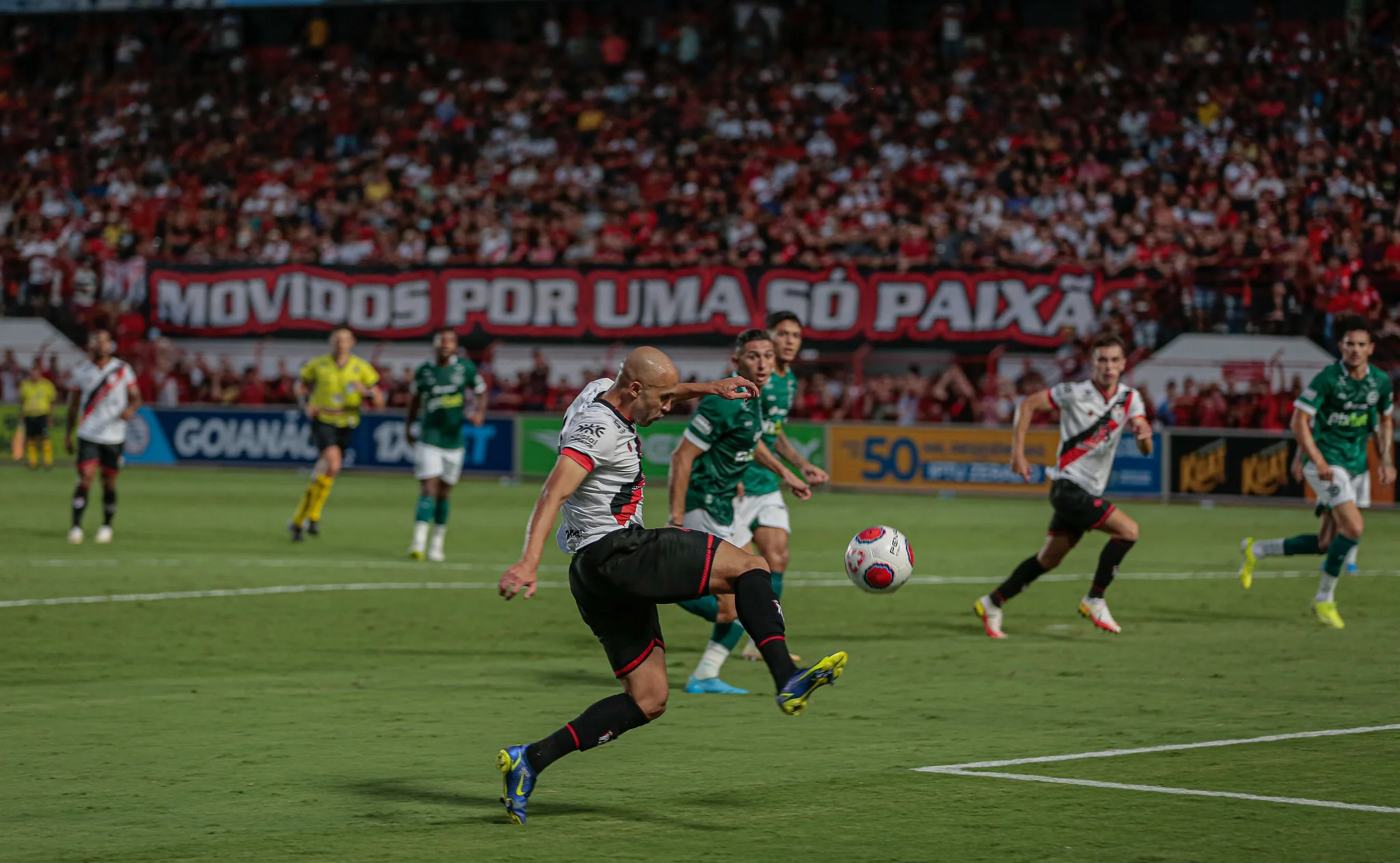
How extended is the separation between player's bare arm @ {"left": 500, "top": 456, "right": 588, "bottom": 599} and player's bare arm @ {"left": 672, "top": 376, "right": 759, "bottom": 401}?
0.58 meters

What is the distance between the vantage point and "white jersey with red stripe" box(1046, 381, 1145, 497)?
13984mm

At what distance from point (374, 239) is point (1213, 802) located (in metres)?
34.5

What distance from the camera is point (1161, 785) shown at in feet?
26.3

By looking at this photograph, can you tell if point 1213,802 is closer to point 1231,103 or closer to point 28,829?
point 28,829

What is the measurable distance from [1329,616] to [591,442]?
9041mm

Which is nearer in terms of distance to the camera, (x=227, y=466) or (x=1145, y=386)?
(x=1145, y=386)

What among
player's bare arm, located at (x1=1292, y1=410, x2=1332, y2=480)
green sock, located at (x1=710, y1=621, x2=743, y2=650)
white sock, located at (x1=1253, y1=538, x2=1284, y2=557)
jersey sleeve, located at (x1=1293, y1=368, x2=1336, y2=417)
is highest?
jersey sleeve, located at (x1=1293, y1=368, x2=1336, y2=417)

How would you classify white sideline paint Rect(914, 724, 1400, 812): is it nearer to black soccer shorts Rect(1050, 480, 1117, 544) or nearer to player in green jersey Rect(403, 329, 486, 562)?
black soccer shorts Rect(1050, 480, 1117, 544)

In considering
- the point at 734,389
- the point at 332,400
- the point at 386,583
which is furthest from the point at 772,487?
the point at 332,400

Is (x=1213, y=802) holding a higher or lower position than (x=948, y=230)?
lower

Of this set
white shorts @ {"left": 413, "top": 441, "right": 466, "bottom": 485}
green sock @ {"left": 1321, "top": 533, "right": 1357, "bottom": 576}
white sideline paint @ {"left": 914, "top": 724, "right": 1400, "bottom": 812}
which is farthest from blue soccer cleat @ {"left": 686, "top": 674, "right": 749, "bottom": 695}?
white shorts @ {"left": 413, "top": 441, "right": 466, "bottom": 485}

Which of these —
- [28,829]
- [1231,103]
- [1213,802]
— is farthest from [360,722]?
[1231,103]

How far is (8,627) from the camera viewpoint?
46.0 feet

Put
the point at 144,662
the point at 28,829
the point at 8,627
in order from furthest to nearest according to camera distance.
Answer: the point at 8,627
the point at 144,662
the point at 28,829
